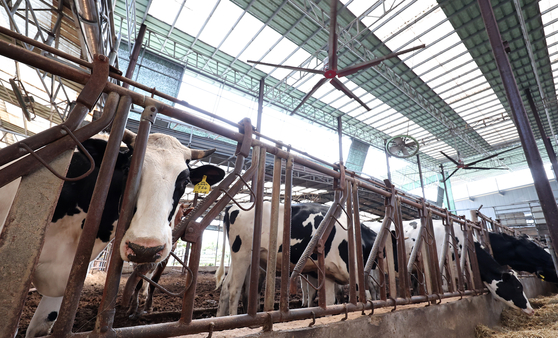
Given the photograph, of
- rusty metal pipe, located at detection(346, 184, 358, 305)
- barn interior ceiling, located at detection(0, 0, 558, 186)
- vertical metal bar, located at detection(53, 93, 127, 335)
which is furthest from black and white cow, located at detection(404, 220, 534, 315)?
barn interior ceiling, located at detection(0, 0, 558, 186)

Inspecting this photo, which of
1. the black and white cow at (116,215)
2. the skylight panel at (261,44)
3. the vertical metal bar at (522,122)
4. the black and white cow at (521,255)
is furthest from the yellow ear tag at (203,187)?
the skylight panel at (261,44)

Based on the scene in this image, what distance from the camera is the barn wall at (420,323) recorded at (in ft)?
5.97

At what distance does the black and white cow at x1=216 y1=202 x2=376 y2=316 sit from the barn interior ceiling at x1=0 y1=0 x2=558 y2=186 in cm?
459

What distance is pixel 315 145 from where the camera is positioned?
1769 cm

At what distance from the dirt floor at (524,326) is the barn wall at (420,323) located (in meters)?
0.12

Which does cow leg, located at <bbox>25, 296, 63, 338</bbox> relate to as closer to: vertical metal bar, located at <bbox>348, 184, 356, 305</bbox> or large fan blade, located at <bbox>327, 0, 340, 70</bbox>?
vertical metal bar, located at <bbox>348, 184, 356, 305</bbox>

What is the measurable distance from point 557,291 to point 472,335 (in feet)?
27.8

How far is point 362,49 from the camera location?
11.8m

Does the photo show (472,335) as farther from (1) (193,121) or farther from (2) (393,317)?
(1) (193,121)

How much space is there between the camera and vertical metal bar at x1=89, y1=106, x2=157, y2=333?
1079 mm

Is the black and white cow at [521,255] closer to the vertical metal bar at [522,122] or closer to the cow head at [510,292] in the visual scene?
the vertical metal bar at [522,122]

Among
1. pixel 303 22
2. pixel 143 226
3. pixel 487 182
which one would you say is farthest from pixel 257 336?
pixel 487 182

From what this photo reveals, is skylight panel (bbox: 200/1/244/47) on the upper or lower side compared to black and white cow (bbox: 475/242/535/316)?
upper

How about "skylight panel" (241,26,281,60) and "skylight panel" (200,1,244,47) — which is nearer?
"skylight panel" (200,1,244,47)
